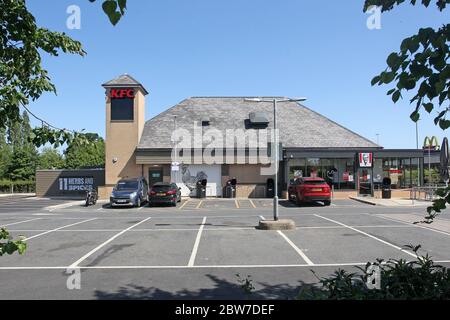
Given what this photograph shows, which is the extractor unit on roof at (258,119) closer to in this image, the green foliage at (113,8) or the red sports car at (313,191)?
the red sports car at (313,191)

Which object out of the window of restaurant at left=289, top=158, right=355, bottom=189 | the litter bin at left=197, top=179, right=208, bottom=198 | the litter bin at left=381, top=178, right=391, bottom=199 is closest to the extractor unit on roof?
the window of restaurant at left=289, top=158, right=355, bottom=189

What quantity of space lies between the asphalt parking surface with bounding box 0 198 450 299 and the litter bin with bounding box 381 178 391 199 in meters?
12.7

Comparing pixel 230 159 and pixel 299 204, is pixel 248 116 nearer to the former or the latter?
pixel 230 159

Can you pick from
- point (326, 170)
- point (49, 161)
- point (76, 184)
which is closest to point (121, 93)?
point (76, 184)

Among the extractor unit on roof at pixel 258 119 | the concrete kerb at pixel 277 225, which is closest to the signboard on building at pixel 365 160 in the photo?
the extractor unit on roof at pixel 258 119

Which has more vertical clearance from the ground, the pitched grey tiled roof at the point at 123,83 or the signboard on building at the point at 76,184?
the pitched grey tiled roof at the point at 123,83

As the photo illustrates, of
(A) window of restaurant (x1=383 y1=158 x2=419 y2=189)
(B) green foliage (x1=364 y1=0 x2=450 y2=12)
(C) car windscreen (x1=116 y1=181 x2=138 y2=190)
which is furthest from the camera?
(A) window of restaurant (x1=383 y1=158 x2=419 y2=189)

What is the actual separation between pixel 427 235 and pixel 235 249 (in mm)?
6438

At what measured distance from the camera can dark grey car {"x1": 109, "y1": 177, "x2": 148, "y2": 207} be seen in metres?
26.0

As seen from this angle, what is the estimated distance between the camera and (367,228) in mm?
15039

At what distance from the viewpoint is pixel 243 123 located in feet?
121

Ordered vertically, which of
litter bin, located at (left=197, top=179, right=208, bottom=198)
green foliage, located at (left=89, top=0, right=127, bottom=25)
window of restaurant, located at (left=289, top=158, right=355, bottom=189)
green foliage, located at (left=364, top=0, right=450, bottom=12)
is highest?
green foliage, located at (left=364, top=0, right=450, bottom=12)

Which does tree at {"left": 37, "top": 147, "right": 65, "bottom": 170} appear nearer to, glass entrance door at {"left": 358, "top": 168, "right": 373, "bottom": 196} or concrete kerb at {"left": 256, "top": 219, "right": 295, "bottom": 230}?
glass entrance door at {"left": 358, "top": 168, "right": 373, "bottom": 196}

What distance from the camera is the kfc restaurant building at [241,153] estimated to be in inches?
1240
